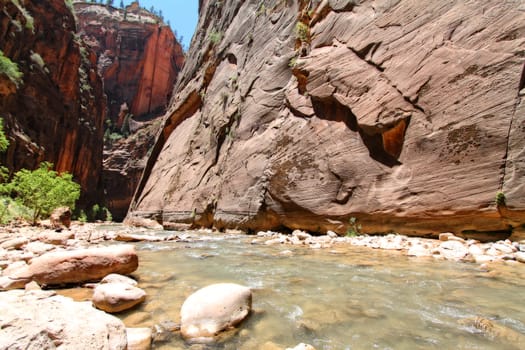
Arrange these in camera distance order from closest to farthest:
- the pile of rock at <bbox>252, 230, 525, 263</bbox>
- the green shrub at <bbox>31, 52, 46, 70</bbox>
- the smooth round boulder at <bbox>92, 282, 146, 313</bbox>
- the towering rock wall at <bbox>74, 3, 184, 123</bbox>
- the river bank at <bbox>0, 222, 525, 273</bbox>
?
the smooth round boulder at <bbox>92, 282, 146, 313</bbox> → the river bank at <bbox>0, 222, 525, 273</bbox> → the pile of rock at <bbox>252, 230, 525, 263</bbox> → the green shrub at <bbox>31, 52, 46, 70</bbox> → the towering rock wall at <bbox>74, 3, 184, 123</bbox>

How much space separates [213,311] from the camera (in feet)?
6.83

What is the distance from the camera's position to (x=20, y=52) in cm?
2244

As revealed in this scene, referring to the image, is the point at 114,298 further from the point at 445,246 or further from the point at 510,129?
the point at 510,129

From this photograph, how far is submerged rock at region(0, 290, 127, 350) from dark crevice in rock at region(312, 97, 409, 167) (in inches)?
259

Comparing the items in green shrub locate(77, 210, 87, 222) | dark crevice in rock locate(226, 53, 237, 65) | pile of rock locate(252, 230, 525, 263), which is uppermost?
dark crevice in rock locate(226, 53, 237, 65)

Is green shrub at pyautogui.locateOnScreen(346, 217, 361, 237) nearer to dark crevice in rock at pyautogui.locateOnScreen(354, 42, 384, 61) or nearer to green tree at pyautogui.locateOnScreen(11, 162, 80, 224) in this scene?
dark crevice in rock at pyautogui.locateOnScreen(354, 42, 384, 61)

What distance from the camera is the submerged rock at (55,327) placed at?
4.24ft

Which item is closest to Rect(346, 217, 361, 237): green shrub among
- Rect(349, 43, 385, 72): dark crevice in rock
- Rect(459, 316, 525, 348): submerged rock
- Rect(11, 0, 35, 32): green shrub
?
Rect(349, 43, 385, 72): dark crevice in rock

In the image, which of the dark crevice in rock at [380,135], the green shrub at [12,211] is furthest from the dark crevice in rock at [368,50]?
the green shrub at [12,211]

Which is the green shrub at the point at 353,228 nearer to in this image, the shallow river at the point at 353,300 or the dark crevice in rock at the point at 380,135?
the dark crevice in rock at the point at 380,135

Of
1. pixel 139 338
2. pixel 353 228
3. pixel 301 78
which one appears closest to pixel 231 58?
pixel 301 78

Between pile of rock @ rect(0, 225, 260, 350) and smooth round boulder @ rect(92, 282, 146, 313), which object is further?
smooth round boulder @ rect(92, 282, 146, 313)

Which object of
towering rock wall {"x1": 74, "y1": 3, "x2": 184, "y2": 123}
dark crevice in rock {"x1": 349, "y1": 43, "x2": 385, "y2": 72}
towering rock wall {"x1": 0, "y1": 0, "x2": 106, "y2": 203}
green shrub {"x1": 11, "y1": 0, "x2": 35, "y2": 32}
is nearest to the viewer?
dark crevice in rock {"x1": 349, "y1": 43, "x2": 385, "y2": 72}

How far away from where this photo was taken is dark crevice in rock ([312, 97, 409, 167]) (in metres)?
6.80
